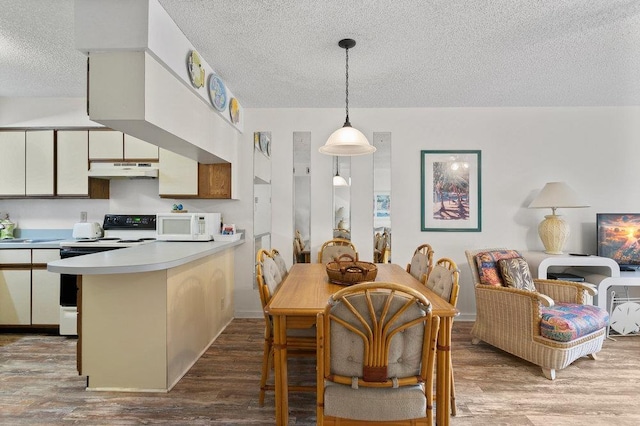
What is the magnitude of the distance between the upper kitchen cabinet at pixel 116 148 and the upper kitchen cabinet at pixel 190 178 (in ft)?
0.56

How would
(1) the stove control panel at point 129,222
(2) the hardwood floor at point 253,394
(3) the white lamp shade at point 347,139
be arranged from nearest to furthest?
(2) the hardwood floor at point 253,394 < (3) the white lamp shade at point 347,139 < (1) the stove control panel at point 129,222

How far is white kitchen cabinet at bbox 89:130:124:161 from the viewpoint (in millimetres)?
3533

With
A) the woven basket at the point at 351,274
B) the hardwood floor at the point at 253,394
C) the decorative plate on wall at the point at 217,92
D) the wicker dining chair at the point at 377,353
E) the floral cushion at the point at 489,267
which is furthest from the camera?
the floral cushion at the point at 489,267

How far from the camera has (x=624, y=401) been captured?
2.14 metres

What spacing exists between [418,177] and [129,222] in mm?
3349

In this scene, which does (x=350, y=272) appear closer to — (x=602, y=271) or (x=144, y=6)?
(x=144, y=6)

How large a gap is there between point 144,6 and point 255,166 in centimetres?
212

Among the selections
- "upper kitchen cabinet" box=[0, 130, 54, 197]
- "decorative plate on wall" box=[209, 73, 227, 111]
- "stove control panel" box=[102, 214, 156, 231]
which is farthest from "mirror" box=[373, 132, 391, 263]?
"upper kitchen cabinet" box=[0, 130, 54, 197]

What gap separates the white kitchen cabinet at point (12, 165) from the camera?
11.6 feet

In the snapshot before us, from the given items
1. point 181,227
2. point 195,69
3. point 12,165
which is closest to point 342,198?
point 181,227

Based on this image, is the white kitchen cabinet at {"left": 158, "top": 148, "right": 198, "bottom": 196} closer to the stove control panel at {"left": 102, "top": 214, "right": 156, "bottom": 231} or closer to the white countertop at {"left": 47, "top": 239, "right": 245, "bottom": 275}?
the stove control panel at {"left": 102, "top": 214, "right": 156, "bottom": 231}

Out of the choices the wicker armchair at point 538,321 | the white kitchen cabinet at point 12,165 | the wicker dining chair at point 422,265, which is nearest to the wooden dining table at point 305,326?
the wicker dining chair at point 422,265

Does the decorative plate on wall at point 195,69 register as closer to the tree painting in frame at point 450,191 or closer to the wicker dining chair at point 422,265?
the wicker dining chair at point 422,265

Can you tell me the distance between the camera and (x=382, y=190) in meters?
3.88
